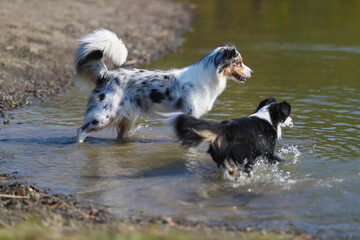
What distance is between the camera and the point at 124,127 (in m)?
8.05

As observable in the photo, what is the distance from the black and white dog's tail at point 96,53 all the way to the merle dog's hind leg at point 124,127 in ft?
2.55

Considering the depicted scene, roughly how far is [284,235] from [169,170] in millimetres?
2339

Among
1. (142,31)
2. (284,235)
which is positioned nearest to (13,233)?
(284,235)

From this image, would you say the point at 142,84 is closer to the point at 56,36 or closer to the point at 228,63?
the point at 228,63

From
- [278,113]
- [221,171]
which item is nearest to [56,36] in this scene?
[221,171]

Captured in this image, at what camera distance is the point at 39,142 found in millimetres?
7742

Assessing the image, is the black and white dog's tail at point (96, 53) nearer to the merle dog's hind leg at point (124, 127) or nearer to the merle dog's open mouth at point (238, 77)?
the merle dog's hind leg at point (124, 127)

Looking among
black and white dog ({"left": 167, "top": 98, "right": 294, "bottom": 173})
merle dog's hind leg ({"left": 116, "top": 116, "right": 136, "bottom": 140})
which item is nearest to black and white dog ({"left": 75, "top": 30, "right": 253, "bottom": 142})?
merle dog's hind leg ({"left": 116, "top": 116, "right": 136, "bottom": 140})

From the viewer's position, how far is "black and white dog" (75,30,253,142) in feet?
24.3

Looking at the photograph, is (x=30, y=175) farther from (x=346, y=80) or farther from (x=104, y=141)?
(x=346, y=80)

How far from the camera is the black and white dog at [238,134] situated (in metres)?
5.88

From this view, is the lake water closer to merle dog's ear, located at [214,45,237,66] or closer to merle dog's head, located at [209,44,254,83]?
merle dog's head, located at [209,44,254,83]

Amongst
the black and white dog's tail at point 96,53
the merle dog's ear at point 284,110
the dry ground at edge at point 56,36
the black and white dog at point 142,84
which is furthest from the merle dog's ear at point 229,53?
the dry ground at edge at point 56,36

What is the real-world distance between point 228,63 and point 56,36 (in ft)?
28.7
